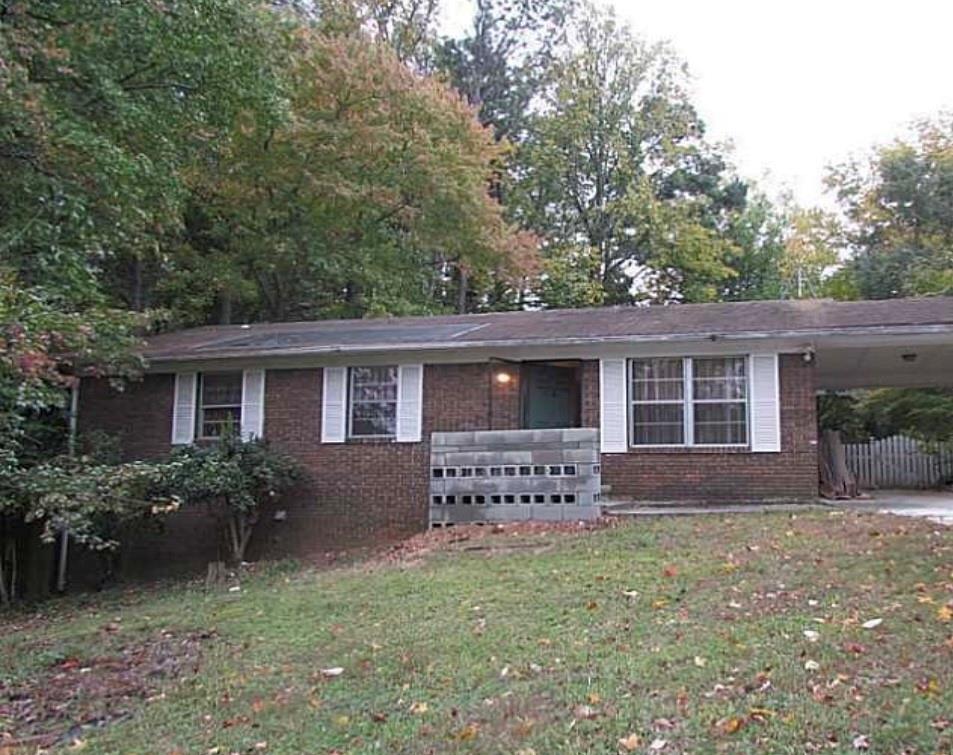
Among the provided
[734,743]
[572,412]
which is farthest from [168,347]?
[734,743]

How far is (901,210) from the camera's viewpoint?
90.8 ft

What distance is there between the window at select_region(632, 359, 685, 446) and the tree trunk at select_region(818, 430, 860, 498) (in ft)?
11.0

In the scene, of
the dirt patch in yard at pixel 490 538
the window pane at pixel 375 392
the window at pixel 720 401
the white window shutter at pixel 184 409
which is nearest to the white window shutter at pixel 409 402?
the window pane at pixel 375 392

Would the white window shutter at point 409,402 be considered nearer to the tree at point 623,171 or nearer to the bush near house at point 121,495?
the bush near house at point 121,495

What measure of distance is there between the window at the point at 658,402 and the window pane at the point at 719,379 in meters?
0.21

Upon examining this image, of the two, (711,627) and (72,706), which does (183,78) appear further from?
(711,627)

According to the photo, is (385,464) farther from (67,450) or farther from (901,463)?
(901,463)

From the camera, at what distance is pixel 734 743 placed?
433 centimetres

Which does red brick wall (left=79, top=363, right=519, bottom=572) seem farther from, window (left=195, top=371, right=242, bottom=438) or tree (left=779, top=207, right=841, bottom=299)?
tree (left=779, top=207, right=841, bottom=299)

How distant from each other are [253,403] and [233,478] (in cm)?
213

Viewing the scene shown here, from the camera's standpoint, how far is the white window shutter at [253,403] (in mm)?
14430

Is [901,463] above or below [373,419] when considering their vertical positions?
below

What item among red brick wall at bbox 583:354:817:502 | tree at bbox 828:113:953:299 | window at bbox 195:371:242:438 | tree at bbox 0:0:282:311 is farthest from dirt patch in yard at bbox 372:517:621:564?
tree at bbox 828:113:953:299

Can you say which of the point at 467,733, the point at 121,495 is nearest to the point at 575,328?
the point at 121,495
